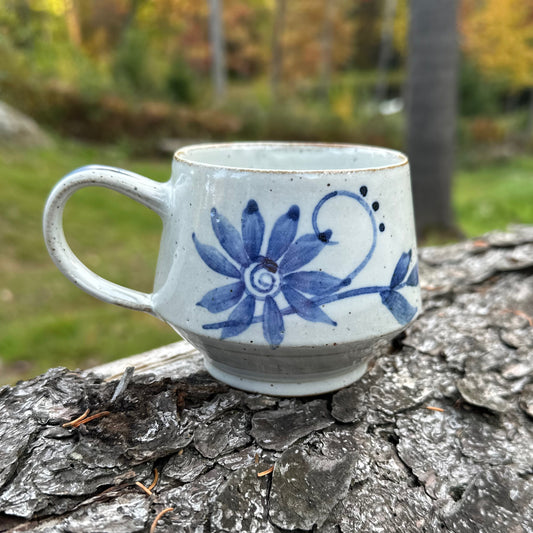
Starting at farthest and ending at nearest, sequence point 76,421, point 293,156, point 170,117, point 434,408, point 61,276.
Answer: point 170,117 < point 61,276 < point 293,156 < point 434,408 < point 76,421

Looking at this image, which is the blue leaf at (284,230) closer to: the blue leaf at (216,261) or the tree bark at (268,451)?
the blue leaf at (216,261)

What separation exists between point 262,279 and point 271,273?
0.01m

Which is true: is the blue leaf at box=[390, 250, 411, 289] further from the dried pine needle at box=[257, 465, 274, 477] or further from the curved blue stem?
the dried pine needle at box=[257, 465, 274, 477]

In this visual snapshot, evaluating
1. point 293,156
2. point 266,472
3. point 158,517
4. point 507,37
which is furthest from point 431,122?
point 507,37

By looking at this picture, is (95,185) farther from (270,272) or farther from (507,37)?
(507,37)

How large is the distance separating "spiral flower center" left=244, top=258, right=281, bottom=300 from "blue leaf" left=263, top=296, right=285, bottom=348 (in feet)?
0.04

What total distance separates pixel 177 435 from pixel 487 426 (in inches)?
19.7

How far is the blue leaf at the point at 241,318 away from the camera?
27.4 inches

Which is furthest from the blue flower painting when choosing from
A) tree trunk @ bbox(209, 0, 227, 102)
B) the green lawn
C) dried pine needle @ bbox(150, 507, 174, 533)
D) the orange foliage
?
the orange foliage

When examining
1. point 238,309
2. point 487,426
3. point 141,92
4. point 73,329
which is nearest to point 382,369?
point 487,426

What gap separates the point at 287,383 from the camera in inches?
31.8

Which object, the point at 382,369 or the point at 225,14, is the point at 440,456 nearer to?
the point at 382,369

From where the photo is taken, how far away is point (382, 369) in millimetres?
965

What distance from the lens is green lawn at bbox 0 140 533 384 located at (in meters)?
2.15
